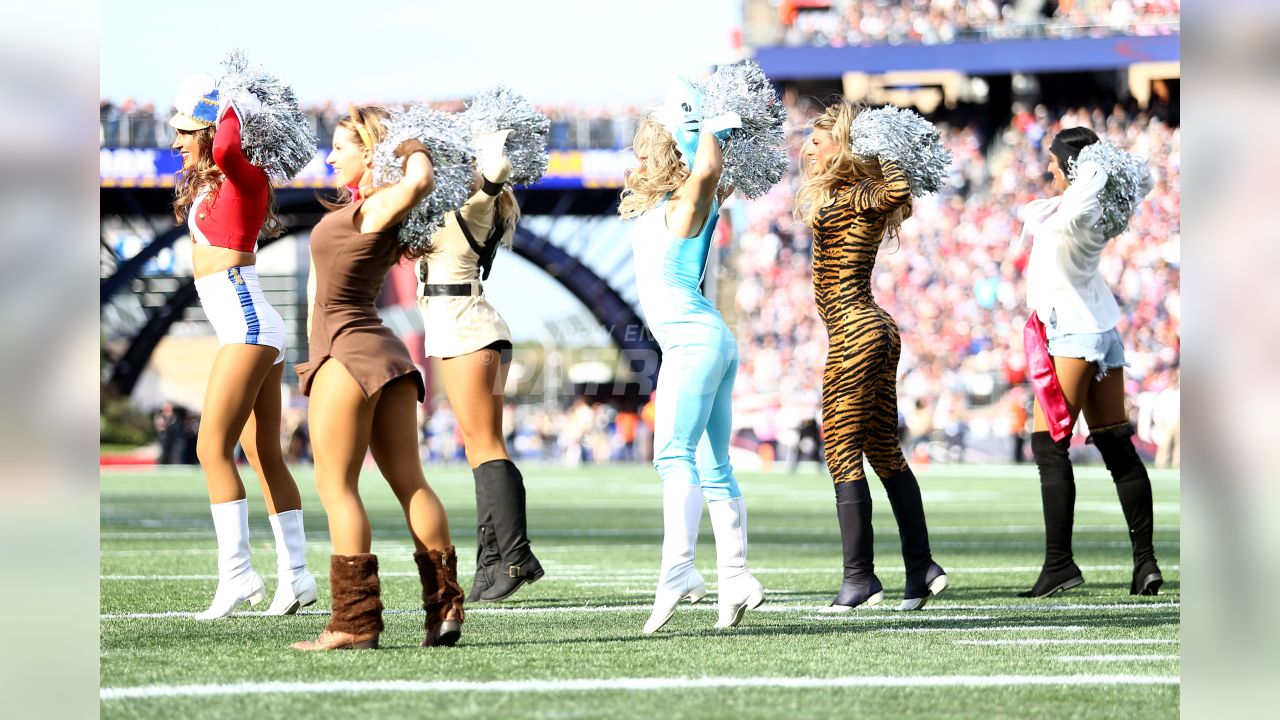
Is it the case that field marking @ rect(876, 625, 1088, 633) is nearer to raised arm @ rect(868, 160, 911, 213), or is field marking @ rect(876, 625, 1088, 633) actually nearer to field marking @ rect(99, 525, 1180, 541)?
raised arm @ rect(868, 160, 911, 213)

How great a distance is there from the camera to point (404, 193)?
4605 mm

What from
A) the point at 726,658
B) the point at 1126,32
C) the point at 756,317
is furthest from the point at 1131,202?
the point at 1126,32

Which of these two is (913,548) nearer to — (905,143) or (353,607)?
(905,143)

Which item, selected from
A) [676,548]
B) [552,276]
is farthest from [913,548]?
[552,276]

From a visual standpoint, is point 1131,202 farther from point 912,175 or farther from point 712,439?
point 712,439

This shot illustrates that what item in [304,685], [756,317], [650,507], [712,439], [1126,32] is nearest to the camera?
[304,685]

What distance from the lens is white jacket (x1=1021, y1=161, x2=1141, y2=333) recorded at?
6.56 m

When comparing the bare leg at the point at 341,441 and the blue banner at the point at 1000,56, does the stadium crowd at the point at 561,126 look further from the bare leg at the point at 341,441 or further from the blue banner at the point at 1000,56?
the bare leg at the point at 341,441

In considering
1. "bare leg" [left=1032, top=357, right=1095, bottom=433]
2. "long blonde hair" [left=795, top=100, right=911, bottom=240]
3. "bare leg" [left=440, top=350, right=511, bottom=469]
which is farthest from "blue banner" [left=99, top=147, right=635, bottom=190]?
"long blonde hair" [left=795, top=100, right=911, bottom=240]

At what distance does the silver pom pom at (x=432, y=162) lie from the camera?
185 inches

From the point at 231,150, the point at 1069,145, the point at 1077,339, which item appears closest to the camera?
the point at 231,150

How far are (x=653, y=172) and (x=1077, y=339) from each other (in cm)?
226
